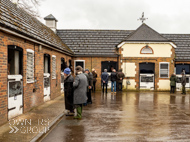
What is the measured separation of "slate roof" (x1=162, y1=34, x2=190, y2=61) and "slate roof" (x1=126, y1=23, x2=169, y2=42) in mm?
2300

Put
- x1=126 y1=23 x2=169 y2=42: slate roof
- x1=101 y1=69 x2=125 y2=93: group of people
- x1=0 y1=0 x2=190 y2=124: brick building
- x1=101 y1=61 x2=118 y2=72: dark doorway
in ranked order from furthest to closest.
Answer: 1. x1=101 y1=61 x2=118 y2=72: dark doorway
2. x1=126 y1=23 x2=169 y2=42: slate roof
3. x1=101 y1=69 x2=125 y2=93: group of people
4. x1=0 y1=0 x2=190 y2=124: brick building

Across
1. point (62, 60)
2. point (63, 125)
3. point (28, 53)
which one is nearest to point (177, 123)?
point (63, 125)

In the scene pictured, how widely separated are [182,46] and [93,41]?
8435mm

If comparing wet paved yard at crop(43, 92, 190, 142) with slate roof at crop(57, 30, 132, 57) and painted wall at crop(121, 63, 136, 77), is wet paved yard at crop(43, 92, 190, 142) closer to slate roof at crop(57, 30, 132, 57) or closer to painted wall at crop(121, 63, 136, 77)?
painted wall at crop(121, 63, 136, 77)

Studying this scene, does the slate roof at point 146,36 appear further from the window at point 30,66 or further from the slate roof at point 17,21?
the window at point 30,66

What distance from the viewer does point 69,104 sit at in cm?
879

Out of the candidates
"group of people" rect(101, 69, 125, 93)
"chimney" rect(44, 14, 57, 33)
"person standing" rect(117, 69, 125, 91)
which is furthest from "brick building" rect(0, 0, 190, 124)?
"group of people" rect(101, 69, 125, 93)

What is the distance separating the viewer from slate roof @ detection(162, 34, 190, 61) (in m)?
20.4

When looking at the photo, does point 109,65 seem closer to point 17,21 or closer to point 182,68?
point 182,68

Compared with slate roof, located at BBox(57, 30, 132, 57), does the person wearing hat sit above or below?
below

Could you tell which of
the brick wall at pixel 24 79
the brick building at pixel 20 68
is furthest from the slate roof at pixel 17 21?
the brick wall at pixel 24 79

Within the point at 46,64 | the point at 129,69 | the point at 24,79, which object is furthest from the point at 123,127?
the point at 129,69

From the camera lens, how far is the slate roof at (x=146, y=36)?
19.6 metres

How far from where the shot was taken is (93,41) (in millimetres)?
21875
